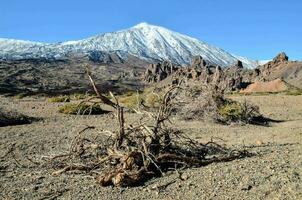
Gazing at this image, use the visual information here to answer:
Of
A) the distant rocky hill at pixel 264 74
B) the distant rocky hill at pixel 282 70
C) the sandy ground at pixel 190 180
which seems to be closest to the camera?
the sandy ground at pixel 190 180

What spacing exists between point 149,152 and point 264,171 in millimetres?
1757

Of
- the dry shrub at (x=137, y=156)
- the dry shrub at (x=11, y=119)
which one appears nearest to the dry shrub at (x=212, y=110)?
the dry shrub at (x=11, y=119)

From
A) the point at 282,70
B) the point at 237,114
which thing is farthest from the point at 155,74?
the point at 237,114

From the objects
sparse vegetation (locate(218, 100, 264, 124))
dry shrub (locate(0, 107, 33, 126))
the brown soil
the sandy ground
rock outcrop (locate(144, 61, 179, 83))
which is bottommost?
rock outcrop (locate(144, 61, 179, 83))

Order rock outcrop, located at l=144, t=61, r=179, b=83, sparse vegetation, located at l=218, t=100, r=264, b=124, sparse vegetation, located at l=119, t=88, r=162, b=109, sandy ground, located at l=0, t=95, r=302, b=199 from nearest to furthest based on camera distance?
sandy ground, located at l=0, t=95, r=302, b=199
sparse vegetation, located at l=119, t=88, r=162, b=109
sparse vegetation, located at l=218, t=100, r=264, b=124
rock outcrop, located at l=144, t=61, r=179, b=83

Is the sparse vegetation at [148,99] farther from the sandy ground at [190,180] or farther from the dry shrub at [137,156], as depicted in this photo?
the sandy ground at [190,180]

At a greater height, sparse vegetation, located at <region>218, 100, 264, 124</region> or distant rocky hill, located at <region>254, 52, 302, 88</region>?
sparse vegetation, located at <region>218, 100, 264, 124</region>

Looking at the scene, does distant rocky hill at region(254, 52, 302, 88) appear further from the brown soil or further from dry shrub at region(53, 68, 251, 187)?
dry shrub at region(53, 68, 251, 187)

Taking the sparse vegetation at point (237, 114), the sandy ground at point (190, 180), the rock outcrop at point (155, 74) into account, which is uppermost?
the sandy ground at point (190, 180)

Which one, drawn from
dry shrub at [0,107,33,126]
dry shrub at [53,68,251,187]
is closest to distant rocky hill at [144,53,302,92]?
dry shrub at [0,107,33,126]

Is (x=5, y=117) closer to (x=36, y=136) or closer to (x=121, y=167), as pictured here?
(x=36, y=136)

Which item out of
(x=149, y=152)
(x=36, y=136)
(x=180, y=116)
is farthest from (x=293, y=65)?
(x=149, y=152)

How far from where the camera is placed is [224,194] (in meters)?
7.09

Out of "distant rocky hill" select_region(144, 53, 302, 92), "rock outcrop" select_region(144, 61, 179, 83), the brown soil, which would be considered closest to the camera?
the brown soil
